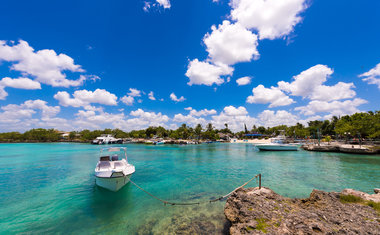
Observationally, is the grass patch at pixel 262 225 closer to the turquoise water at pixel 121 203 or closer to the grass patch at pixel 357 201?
the turquoise water at pixel 121 203

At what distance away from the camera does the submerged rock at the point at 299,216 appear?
16.5 feet

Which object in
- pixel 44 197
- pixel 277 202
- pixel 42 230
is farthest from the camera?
pixel 44 197

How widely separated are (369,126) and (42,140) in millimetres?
217591

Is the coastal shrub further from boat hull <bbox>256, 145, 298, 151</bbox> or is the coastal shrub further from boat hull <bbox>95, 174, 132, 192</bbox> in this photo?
boat hull <bbox>256, 145, 298, 151</bbox>

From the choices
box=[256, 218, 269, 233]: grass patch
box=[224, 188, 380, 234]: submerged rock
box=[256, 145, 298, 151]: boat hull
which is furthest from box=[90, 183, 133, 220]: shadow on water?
box=[256, 145, 298, 151]: boat hull

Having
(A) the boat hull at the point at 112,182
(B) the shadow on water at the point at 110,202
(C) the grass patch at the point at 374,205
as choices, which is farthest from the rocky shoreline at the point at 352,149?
(A) the boat hull at the point at 112,182

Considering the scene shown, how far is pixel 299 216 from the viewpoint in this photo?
590 centimetres

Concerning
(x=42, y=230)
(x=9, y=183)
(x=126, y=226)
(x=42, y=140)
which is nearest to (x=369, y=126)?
(x=126, y=226)

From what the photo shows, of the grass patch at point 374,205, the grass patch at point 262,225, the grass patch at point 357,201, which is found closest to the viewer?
the grass patch at point 262,225

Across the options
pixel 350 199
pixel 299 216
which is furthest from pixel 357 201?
pixel 299 216

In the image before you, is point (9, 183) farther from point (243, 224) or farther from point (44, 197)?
point (243, 224)

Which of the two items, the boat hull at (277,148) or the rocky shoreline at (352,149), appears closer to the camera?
the rocky shoreline at (352,149)

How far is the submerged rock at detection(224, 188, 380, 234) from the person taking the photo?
5.04 meters

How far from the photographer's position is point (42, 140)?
5394 inches
